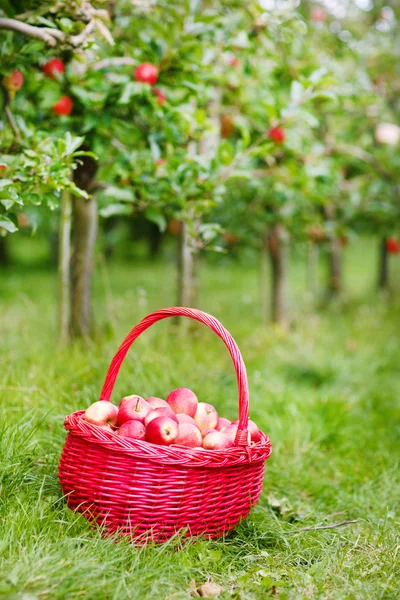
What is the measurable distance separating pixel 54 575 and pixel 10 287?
34.5 ft

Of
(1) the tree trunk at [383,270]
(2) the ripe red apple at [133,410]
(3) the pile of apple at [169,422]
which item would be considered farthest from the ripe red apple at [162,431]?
(1) the tree trunk at [383,270]

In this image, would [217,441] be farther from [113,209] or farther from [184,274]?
[184,274]

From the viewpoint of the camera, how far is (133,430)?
2254mm

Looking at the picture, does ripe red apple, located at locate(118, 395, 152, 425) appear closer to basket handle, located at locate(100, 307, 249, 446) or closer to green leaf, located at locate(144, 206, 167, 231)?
basket handle, located at locate(100, 307, 249, 446)

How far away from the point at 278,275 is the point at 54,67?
3915 mm

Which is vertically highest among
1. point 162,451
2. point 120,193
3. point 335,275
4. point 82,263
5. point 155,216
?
point 120,193

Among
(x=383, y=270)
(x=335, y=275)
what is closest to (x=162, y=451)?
(x=335, y=275)

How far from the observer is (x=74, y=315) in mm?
4219

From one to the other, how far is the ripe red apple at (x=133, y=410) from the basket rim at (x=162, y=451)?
18 centimetres

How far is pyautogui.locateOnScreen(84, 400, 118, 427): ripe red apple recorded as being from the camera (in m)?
2.32

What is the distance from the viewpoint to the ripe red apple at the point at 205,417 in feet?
8.25

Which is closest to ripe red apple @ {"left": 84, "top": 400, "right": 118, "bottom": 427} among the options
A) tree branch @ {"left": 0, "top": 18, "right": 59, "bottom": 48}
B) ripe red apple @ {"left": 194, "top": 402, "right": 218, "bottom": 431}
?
ripe red apple @ {"left": 194, "top": 402, "right": 218, "bottom": 431}

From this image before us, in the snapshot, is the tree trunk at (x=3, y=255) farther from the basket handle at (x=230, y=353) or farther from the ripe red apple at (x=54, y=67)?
the basket handle at (x=230, y=353)

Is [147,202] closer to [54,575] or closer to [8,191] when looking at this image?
[8,191]
